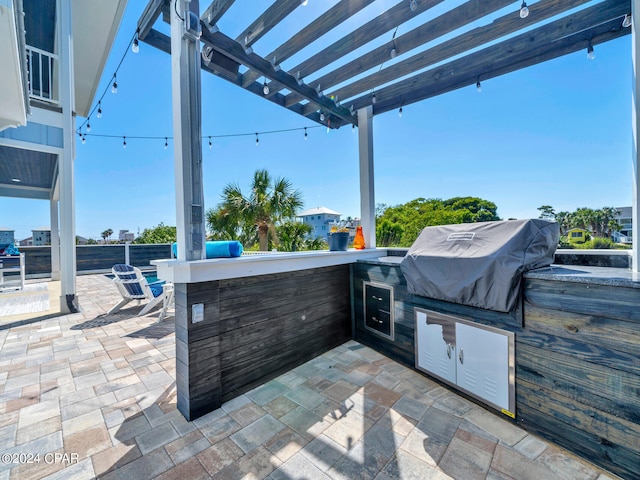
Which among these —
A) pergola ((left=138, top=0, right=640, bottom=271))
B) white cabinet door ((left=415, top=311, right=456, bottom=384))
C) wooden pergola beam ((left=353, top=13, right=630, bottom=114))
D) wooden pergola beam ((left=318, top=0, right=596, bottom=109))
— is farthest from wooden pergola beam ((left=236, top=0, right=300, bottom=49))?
white cabinet door ((left=415, top=311, right=456, bottom=384))

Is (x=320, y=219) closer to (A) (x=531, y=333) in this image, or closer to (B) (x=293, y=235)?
(B) (x=293, y=235)

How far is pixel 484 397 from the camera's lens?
182 cm

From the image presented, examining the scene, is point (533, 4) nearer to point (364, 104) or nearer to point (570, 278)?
point (364, 104)

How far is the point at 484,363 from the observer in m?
1.83

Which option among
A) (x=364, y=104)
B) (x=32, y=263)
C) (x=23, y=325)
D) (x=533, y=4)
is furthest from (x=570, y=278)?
(x=32, y=263)

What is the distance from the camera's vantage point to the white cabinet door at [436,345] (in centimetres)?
201

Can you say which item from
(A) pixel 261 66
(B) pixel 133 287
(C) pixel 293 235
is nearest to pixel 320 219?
(C) pixel 293 235

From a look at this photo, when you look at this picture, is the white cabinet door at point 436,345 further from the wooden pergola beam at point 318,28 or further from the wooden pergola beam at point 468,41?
the wooden pergola beam at point 318,28

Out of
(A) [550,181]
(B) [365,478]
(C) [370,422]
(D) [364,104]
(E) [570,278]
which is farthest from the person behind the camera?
(A) [550,181]

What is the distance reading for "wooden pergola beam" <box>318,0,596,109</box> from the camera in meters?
1.86

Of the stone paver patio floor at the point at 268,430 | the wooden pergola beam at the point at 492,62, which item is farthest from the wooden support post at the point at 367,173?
the stone paver patio floor at the point at 268,430

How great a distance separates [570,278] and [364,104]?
109 inches

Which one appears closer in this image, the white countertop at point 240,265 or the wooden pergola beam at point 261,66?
the white countertop at point 240,265

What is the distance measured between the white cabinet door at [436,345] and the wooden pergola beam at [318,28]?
2377mm
